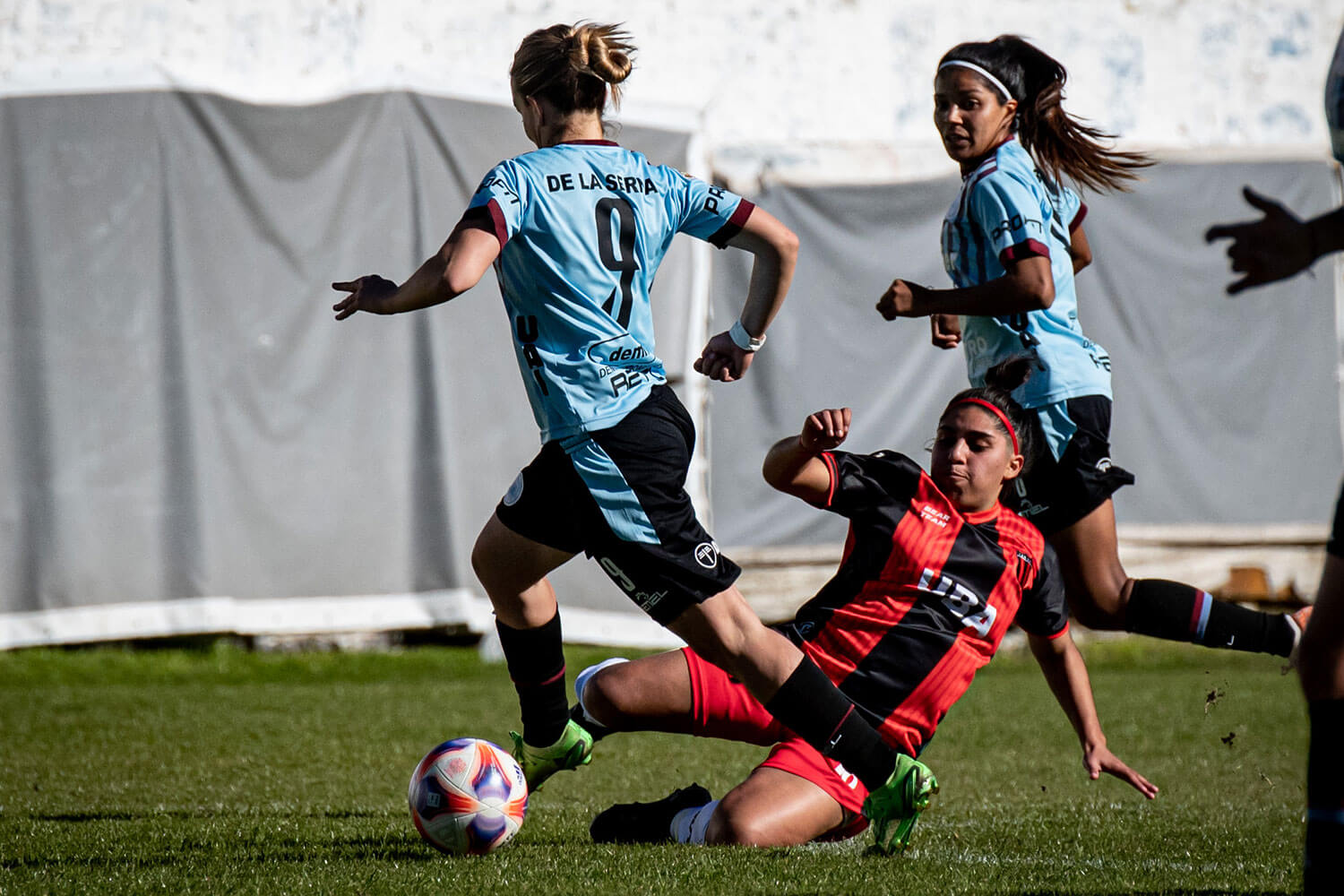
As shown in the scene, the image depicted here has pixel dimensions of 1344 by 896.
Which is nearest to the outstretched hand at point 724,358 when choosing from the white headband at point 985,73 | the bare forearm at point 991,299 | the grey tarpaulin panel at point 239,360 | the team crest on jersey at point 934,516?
the bare forearm at point 991,299

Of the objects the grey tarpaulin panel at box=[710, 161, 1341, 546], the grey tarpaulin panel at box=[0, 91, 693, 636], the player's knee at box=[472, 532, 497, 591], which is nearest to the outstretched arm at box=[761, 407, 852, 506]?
the player's knee at box=[472, 532, 497, 591]

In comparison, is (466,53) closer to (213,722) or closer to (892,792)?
(213,722)

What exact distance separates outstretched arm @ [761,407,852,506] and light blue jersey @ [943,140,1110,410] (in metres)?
0.69

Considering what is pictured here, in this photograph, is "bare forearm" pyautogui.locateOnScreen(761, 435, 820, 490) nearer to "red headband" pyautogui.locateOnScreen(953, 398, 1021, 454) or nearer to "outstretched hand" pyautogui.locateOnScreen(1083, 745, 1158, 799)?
"red headband" pyautogui.locateOnScreen(953, 398, 1021, 454)

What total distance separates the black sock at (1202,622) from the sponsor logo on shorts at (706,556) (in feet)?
4.73

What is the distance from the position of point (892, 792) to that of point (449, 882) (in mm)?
984

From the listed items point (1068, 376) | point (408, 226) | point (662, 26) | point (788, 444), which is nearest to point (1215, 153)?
point (662, 26)

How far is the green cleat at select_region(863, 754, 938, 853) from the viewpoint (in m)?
3.14

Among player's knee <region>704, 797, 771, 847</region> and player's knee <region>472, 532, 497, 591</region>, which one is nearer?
player's knee <region>704, 797, 771, 847</region>

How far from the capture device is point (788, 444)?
347 cm

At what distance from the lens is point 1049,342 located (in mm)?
3926

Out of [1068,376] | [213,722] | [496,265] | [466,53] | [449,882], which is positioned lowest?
[213,722]

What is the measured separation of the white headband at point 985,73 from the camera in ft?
12.8

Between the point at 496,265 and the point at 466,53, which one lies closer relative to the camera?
the point at 496,265
